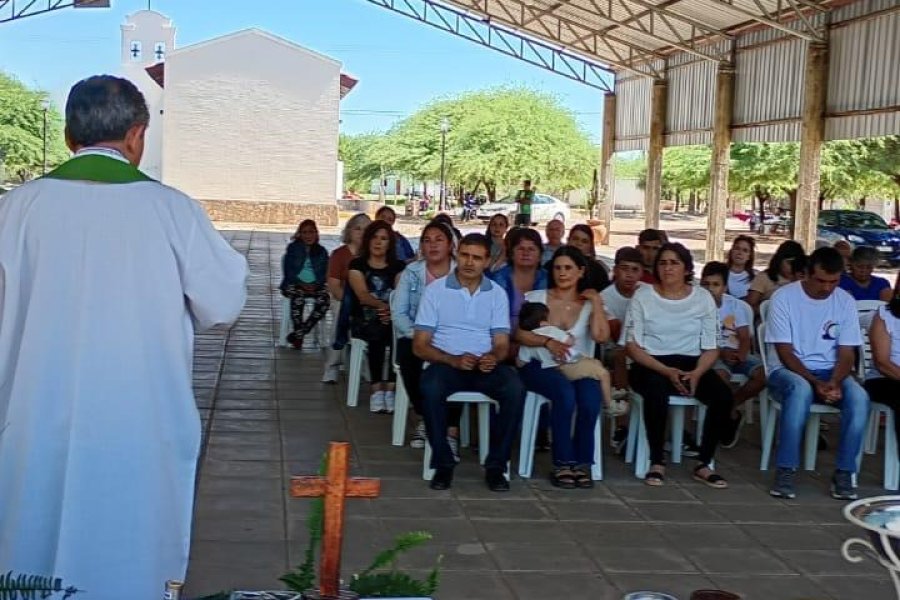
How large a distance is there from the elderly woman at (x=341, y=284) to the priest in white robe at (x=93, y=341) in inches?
189

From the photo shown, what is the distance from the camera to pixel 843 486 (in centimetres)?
564

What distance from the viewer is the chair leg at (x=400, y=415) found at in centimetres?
630

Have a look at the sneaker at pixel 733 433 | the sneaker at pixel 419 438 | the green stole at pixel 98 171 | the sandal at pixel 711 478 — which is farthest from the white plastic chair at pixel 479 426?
the green stole at pixel 98 171

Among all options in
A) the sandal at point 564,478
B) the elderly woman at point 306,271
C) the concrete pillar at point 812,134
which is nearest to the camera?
the sandal at point 564,478

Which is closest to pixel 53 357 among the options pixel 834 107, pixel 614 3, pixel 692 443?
pixel 692 443

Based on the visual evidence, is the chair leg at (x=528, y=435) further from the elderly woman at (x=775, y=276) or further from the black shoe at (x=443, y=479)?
the elderly woman at (x=775, y=276)

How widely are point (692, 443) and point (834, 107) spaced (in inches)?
383

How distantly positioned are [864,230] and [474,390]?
23.0 meters

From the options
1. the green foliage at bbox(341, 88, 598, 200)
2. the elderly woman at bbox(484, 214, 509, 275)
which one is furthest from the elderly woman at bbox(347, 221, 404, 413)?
the green foliage at bbox(341, 88, 598, 200)

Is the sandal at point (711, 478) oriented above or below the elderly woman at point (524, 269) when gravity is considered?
below

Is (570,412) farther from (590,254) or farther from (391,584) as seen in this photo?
(391,584)

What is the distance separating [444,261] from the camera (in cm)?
665

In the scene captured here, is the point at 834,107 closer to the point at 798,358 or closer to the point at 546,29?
the point at 546,29

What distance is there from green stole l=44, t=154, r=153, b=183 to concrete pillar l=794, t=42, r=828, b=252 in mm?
13685
